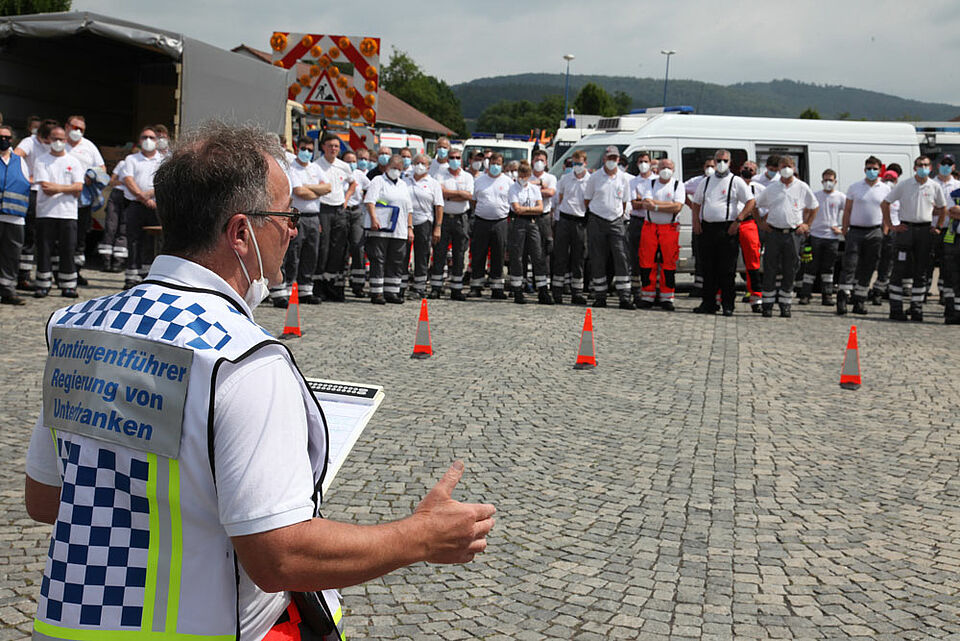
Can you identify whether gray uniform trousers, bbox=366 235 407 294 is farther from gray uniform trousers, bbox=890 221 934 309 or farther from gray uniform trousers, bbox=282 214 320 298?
gray uniform trousers, bbox=890 221 934 309

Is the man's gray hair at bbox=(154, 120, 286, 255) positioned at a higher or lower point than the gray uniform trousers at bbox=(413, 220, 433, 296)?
higher

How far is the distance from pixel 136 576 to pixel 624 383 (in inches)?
298

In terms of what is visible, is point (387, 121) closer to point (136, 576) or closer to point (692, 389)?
point (692, 389)

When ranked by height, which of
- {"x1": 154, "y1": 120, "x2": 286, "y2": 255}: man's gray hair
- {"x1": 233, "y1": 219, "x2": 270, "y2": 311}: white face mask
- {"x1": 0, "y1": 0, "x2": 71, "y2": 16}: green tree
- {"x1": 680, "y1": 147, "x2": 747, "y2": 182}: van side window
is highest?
{"x1": 0, "y1": 0, "x2": 71, "y2": 16}: green tree

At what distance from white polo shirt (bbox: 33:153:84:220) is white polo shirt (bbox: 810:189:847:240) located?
37.6ft


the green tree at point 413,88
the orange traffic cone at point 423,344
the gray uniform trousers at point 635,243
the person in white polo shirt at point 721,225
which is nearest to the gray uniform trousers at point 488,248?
the gray uniform trousers at point 635,243

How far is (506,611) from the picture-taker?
4.18m

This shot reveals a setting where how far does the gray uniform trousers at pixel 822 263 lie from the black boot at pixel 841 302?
1259mm

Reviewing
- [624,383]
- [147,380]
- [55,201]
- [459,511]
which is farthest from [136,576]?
[55,201]

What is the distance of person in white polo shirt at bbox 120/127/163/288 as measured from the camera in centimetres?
1424

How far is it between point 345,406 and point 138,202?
42.0 feet

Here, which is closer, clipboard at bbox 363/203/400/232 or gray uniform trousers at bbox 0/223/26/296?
gray uniform trousers at bbox 0/223/26/296

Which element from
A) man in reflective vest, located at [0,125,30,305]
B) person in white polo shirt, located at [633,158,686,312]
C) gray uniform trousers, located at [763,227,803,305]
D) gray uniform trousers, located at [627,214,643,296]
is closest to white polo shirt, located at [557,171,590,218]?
person in white polo shirt, located at [633,158,686,312]

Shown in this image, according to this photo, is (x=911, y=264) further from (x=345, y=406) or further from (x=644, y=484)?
(x=345, y=406)
